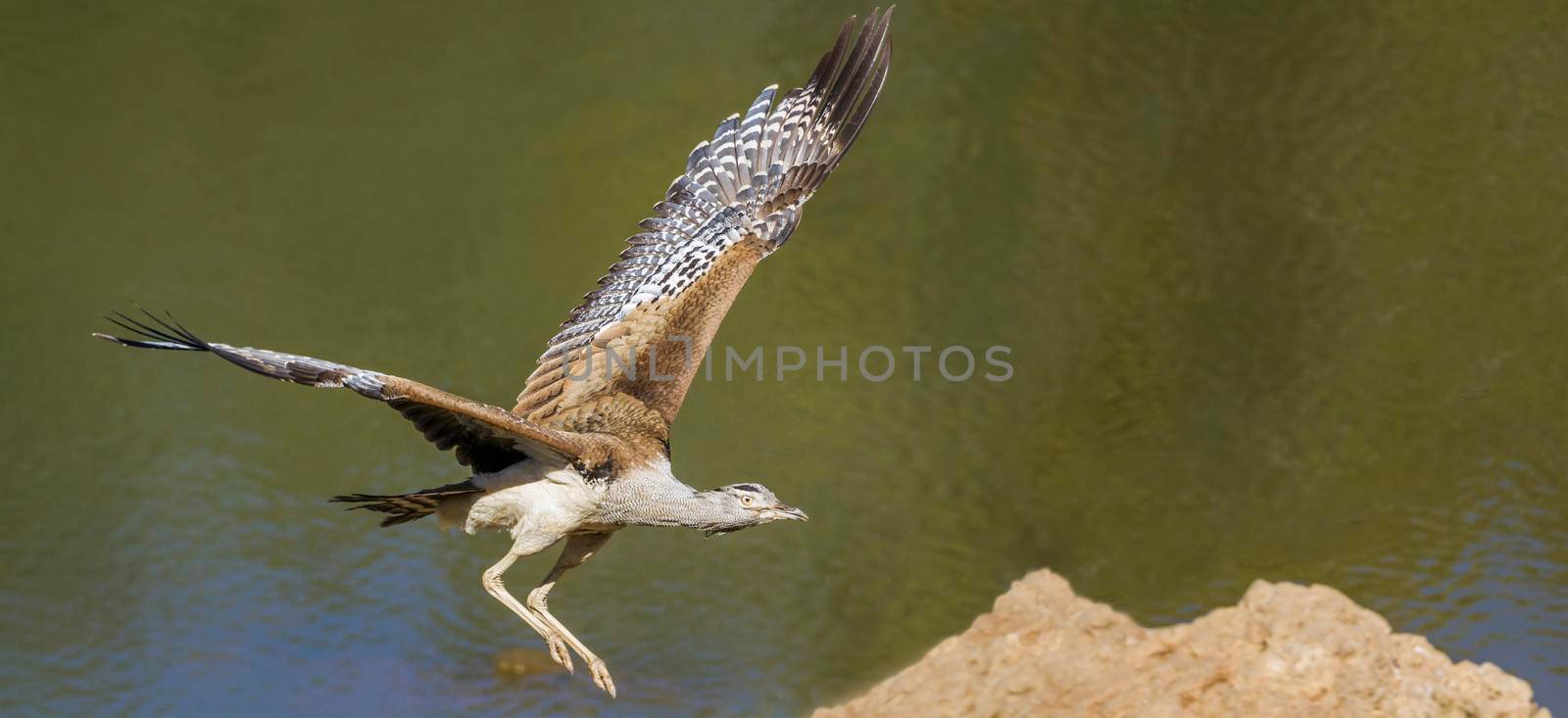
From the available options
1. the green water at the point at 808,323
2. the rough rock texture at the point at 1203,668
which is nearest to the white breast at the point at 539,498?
the rough rock texture at the point at 1203,668

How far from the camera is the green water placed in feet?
31.6

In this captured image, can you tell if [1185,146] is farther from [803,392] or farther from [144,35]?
[144,35]

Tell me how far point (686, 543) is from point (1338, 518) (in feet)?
11.6

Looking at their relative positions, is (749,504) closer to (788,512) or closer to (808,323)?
(788,512)

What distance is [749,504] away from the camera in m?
7.30

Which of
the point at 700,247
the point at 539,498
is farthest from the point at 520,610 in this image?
the point at 700,247

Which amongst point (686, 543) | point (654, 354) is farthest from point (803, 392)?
point (654, 354)

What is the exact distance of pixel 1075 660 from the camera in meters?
5.85

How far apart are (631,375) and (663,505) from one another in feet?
3.01

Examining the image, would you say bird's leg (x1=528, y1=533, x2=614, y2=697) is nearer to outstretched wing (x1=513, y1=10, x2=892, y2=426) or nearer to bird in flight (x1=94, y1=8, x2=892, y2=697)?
bird in flight (x1=94, y1=8, x2=892, y2=697)

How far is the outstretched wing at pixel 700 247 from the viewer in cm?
819

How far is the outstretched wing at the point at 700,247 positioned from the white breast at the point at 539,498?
0.50m

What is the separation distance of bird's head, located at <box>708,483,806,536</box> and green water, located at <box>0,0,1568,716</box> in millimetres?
2065

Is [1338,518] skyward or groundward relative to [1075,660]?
skyward
